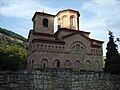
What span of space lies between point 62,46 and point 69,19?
6.59 m

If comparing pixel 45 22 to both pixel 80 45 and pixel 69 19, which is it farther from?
pixel 80 45

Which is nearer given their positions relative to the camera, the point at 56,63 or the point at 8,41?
the point at 56,63

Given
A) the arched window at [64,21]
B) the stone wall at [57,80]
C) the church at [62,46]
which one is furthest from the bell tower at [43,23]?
the stone wall at [57,80]

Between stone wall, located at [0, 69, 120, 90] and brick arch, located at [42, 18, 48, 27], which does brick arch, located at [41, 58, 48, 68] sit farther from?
stone wall, located at [0, 69, 120, 90]

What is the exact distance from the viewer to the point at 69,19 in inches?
1325

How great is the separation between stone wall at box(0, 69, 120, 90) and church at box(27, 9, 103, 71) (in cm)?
1784

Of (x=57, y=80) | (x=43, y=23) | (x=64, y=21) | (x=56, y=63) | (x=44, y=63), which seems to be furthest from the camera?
(x=64, y=21)

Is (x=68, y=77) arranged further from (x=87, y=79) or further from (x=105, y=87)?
(x=105, y=87)

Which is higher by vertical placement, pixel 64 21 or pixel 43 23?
pixel 64 21

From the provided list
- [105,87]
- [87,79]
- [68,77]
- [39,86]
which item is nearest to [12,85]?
[39,86]

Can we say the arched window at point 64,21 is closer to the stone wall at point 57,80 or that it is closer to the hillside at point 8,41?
the stone wall at point 57,80

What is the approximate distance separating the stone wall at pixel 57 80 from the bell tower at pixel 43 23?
22.3 meters

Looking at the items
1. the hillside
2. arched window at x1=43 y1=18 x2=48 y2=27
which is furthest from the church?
the hillside

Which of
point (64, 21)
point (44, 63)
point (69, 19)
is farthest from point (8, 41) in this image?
point (44, 63)
